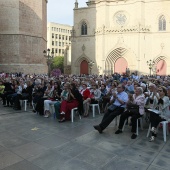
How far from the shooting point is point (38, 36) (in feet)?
84.9

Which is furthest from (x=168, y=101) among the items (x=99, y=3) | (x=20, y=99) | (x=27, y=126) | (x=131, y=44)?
(x=99, y=3)

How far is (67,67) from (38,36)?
11840 millimetres

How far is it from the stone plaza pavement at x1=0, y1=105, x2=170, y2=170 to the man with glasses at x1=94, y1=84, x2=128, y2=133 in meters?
0.24

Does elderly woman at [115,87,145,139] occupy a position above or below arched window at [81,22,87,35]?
below

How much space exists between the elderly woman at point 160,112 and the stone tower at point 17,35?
855 inches

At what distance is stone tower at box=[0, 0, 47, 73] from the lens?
23781 millimetres

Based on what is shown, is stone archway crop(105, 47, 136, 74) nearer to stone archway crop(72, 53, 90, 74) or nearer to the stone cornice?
the stone cornice

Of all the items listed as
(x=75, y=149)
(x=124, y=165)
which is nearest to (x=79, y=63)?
(x=75, y=149)

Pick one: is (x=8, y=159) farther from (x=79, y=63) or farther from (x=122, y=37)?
(x=79, y=63)

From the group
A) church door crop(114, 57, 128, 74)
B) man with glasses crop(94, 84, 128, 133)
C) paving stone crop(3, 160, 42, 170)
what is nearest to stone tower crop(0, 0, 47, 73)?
church door crop(114, 57, 128, 74)

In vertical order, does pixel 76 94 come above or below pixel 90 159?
above

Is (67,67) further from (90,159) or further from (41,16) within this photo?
(90,159)

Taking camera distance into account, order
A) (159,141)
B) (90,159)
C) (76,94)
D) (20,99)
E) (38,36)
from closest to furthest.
Answer: (90,159) < (159,141) < (76,94) < (20,99) < (38,36)

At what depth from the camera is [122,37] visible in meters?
28.8
